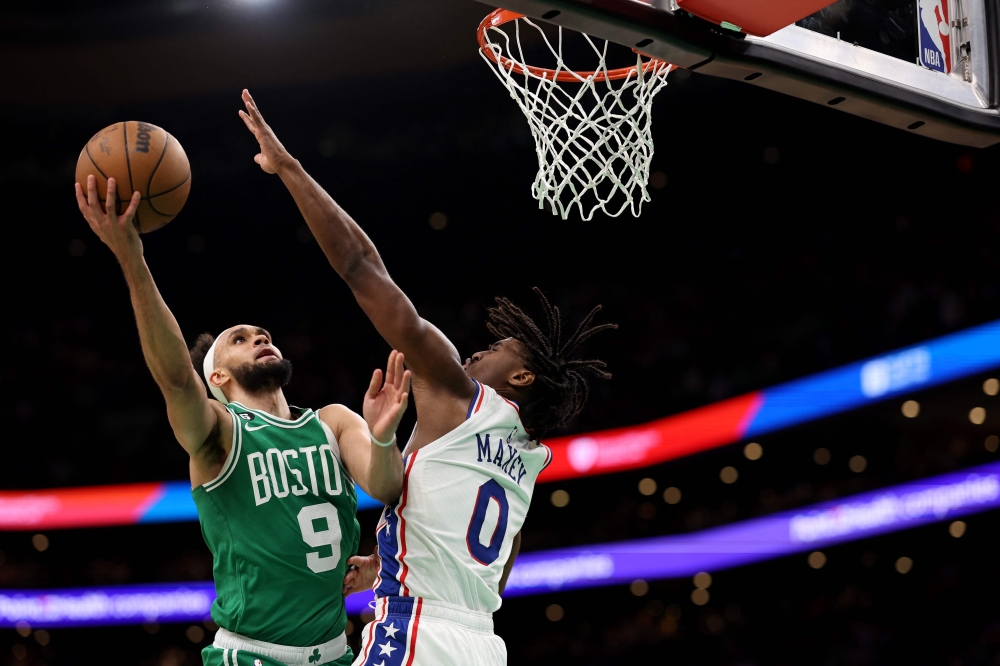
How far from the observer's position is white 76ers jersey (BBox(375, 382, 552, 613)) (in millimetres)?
3066

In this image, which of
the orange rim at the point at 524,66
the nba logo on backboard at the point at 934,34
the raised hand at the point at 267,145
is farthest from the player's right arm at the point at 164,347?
the nba logo on backboard at the point at 934,34

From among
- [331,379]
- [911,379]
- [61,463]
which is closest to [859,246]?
[911,379]

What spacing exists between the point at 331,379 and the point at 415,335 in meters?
7.92

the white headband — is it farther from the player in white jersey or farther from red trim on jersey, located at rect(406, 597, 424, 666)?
red trim on jersey, located at rect(406, 597, 424, 666)

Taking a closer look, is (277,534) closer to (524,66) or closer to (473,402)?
(473,402)

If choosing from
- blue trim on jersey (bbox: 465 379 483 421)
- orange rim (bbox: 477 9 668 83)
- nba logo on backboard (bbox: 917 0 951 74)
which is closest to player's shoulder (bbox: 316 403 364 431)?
blue trim on jersey (bbox: 465 379 483 421)

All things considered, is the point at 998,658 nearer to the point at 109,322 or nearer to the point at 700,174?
the point at 700,174

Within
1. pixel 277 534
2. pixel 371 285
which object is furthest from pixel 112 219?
pixel 277 534

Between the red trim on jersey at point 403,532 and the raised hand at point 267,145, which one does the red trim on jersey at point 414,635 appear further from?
the raised hand at point 267,145

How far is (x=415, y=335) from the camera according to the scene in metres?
3.06

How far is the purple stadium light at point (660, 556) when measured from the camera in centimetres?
835

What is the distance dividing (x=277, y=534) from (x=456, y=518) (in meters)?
0.67

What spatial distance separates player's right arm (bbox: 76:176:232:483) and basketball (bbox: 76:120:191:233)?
91 millimetres

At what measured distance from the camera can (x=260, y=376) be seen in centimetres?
371
